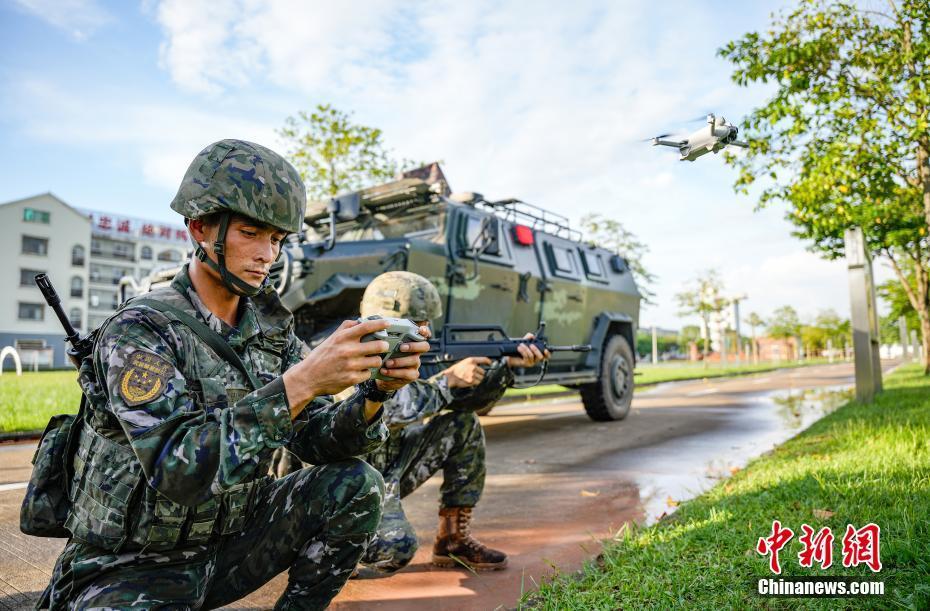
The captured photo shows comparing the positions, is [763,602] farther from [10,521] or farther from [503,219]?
[503,219]

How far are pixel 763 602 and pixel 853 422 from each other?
4.33m

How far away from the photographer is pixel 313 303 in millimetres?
4906

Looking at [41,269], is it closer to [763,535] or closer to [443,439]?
[443,439]

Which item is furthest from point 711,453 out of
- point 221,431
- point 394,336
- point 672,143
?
point 221,431

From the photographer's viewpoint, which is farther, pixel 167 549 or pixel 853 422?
pixel 853 422

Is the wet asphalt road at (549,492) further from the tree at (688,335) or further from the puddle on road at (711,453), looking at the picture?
the tree at (688,335)

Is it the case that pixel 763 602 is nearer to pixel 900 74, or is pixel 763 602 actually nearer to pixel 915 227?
pixel 900 74

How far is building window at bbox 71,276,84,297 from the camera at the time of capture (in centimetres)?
3656

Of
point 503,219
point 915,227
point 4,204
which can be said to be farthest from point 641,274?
point 4,204

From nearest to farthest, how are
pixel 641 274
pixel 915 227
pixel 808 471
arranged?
pixel 808 471 → pixel 915 227 → pixel 641 274

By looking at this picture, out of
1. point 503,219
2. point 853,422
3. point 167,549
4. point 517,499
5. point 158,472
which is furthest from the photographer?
point 503,219

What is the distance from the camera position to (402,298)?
2.93m

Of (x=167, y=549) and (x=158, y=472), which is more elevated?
(x=158, y=472)

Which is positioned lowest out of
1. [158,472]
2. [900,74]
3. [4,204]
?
[158,472]
